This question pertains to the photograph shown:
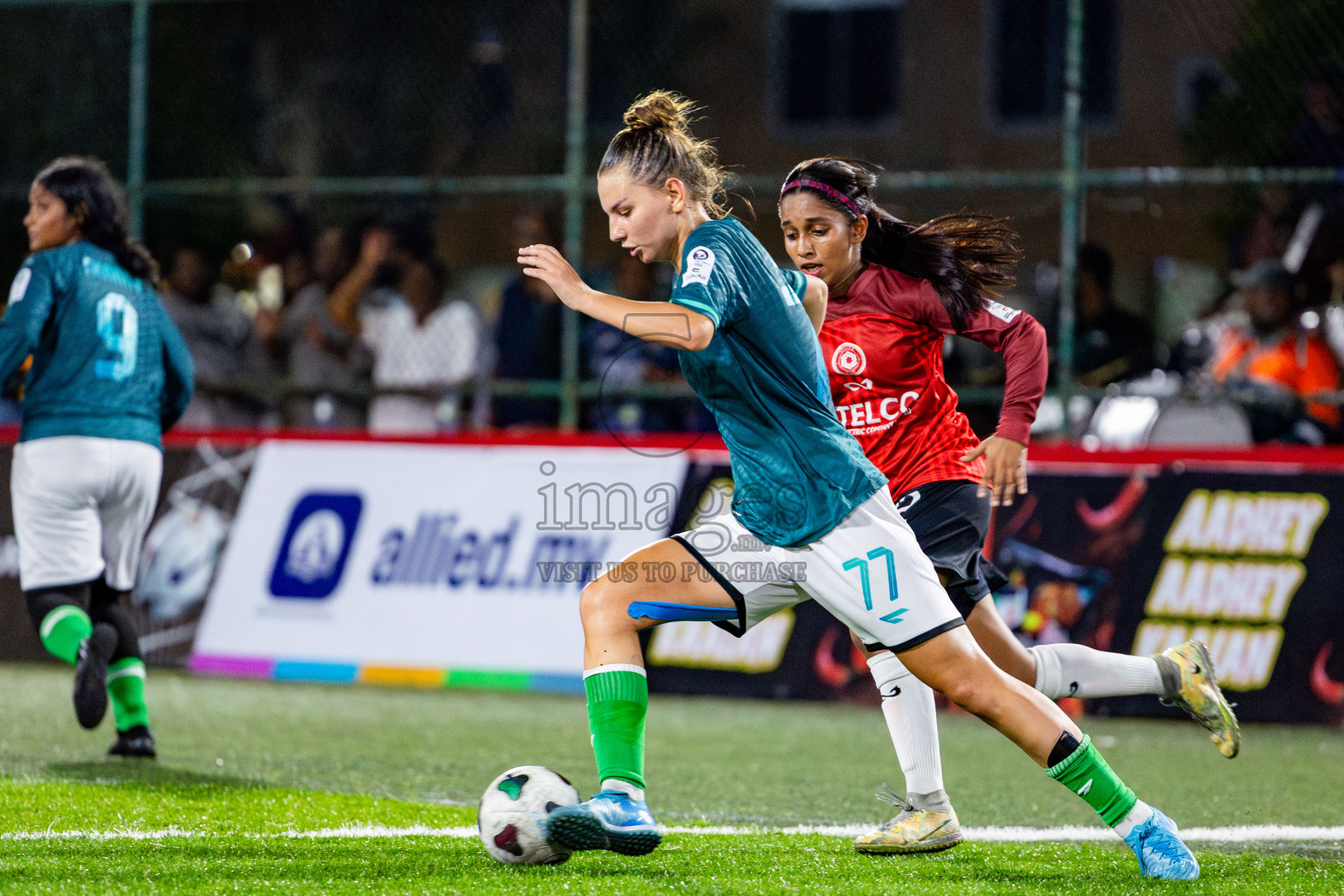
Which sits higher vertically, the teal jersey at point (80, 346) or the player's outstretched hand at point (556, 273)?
the player's outstretched hand at point (556, 273)

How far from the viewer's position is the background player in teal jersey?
5.94 m

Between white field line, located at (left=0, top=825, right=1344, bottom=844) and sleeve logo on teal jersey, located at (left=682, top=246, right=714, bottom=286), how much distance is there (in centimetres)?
178

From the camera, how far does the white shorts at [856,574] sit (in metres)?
3.87

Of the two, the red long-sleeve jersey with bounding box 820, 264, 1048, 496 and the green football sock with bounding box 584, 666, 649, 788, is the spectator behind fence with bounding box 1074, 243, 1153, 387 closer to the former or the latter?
the red long-sleeve jersey with bounding box 820, 264, 1048, 496

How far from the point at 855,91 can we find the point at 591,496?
10708mm

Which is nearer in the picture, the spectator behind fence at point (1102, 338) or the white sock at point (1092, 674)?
the white sock at point (1092, 674)

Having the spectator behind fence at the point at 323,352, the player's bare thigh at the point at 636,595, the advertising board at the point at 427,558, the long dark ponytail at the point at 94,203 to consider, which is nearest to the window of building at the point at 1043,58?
the spectator behind fence at the point at 323,352

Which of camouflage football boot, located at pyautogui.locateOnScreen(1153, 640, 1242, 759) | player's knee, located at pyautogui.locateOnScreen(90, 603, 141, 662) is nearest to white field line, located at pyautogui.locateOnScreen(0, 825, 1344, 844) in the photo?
camouflage football boot, located at pyautogui.locateOnScreen(1153, 640, 1242, 759)

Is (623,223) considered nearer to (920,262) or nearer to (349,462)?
(920,262)

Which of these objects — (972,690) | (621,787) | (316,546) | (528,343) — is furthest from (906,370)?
(528,343)

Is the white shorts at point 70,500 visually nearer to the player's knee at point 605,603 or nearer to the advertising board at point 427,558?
the advertising board at point 427,558

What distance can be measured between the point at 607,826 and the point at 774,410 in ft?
3.48

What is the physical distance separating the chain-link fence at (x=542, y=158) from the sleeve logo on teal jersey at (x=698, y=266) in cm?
283

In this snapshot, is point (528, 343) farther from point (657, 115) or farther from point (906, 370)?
point (657, 115)
